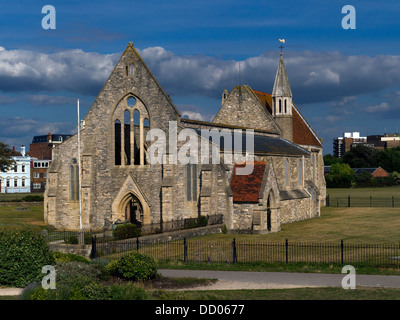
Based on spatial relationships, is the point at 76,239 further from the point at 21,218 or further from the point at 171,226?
the point at 21,218

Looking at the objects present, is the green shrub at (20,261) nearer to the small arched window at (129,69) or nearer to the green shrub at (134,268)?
the green shrub at (134,268)

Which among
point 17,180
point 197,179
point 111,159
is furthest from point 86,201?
point 17,180

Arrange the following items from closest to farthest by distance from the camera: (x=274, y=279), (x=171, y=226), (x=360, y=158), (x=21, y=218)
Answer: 1. (x=274, y=279)
2. (x=171, y=226)
3. (x=21, y=218)
4. (x=360, y=158)

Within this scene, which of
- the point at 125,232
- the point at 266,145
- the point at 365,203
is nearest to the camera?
the point at 125,232

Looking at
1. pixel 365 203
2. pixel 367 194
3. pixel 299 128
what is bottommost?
pixel 365 203

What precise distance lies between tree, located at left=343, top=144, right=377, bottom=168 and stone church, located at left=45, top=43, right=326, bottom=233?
113912mm

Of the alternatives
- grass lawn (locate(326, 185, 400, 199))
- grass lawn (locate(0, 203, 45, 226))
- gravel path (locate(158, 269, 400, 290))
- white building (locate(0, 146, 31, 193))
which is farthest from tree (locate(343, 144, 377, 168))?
gravel path (locate(158, 269, 400, 290))

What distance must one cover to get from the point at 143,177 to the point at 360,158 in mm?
127940

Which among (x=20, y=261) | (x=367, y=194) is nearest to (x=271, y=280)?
(x=20, y=261)

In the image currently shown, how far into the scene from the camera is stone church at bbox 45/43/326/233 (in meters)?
39.8

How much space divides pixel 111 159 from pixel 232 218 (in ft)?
37.4

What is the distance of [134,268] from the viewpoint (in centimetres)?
2205

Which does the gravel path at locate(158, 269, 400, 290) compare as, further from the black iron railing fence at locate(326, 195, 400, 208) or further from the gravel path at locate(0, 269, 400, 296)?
the black iron railing fence at locate(326, 195, 400, 208)
